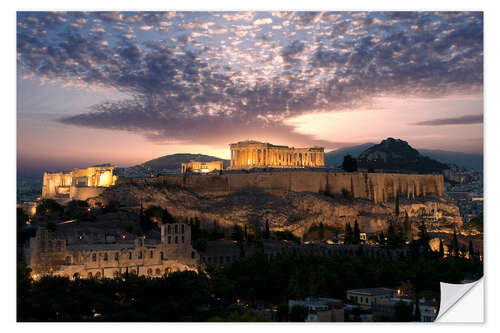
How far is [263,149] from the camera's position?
40969mm

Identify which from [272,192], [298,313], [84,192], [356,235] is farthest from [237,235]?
[298,313]

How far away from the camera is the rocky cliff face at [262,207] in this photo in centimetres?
3356

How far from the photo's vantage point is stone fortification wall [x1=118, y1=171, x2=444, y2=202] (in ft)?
125

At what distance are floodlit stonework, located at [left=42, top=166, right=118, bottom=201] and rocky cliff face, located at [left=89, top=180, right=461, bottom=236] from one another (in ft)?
4.70

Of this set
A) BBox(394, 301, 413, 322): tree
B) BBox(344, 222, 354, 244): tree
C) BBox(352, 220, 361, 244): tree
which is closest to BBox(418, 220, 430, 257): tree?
BBox(352, 220, 361, 244): tree

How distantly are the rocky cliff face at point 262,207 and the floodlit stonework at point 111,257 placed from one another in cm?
1058

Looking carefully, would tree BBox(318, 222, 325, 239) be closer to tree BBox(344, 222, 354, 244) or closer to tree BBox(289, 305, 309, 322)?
tree BBox(344, 222, 354, 244)

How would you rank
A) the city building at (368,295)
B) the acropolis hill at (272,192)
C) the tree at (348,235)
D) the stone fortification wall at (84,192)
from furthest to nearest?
1. the stone fortification wall at (84,192)
2. the acropolis hill at (272,192)
3. the tree at (348,235)
4. the city building at (368,295)

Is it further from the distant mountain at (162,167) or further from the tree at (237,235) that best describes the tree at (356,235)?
the distant mountain at (162,167)

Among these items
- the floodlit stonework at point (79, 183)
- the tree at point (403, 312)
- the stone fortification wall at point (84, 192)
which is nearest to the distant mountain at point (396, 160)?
the floodlit stonework at point (79, 183)

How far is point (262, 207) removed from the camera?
35062mm

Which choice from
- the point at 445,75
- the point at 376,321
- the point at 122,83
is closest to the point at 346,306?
the point at 376,321
